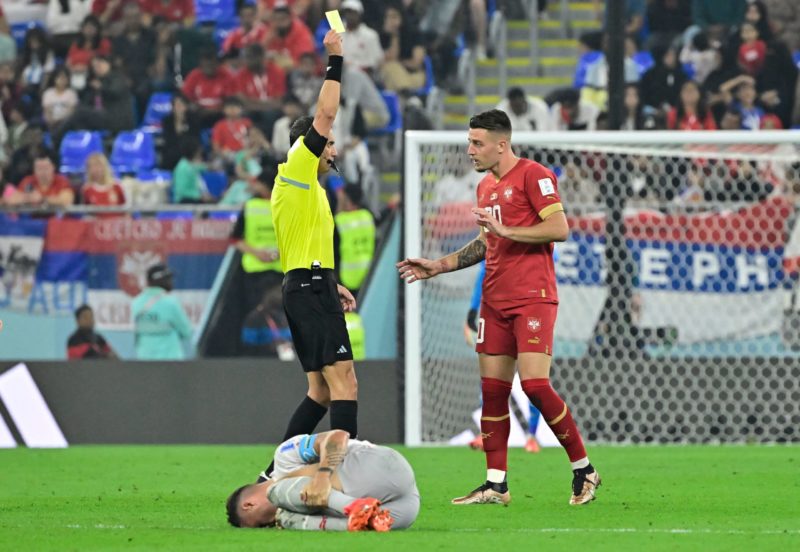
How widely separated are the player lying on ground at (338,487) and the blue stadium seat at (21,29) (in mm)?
16027

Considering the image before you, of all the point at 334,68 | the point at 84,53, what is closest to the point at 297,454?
the point at 334,68

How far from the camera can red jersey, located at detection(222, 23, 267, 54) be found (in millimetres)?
21188

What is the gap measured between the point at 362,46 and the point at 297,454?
44.1 feet

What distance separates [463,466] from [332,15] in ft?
14.2

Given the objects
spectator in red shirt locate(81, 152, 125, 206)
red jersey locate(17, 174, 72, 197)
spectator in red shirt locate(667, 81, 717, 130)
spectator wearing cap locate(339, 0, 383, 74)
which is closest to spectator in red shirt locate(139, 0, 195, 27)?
spectator wearing cap locate(339, 0, 383, 74)

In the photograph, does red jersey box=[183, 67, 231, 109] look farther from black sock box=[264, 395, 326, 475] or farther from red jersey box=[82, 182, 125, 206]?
black sock box=[264, 395, 326, 475]

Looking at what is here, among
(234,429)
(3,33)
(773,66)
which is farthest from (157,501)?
(3,33)

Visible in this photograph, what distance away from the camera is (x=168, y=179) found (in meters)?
18.8

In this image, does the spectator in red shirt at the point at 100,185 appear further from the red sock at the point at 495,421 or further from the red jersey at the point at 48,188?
the red sock at the point at 495,421

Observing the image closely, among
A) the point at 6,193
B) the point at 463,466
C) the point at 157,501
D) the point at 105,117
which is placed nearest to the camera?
the point at 157,501

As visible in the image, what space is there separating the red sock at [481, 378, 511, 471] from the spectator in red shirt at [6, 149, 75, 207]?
9.83 m

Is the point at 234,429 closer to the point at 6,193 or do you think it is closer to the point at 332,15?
the point at 6,193

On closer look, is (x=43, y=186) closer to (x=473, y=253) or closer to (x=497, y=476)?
(x=473, y=253)

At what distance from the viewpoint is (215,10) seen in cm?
2208
